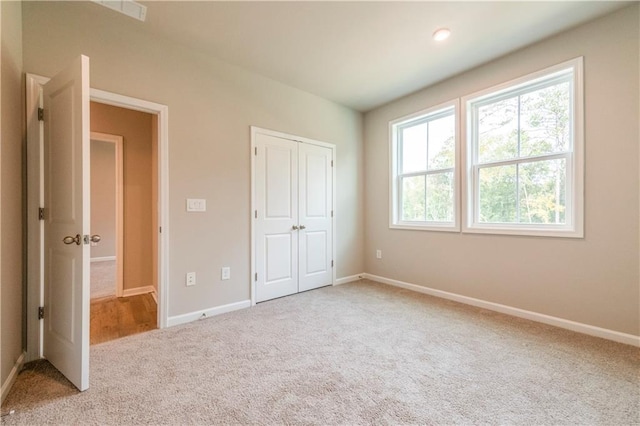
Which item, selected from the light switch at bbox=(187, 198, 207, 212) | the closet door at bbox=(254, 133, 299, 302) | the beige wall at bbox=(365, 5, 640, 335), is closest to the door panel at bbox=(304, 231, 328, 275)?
the closet door at bbox=(254, 133, 299, 302)

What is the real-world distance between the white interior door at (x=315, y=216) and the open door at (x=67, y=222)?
2.30 meters

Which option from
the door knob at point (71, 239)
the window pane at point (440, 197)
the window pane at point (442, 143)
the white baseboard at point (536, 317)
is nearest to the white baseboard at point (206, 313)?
the door knob at point (71, 239)

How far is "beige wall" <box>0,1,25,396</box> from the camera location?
5.21 feet

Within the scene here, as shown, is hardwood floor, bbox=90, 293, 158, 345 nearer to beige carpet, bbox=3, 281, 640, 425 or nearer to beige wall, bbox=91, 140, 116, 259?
beige carpet, bbox=3, 281, 640, 425

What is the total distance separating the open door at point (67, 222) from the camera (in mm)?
1614

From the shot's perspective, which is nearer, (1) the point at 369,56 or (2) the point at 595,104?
(2) the point at 595,104

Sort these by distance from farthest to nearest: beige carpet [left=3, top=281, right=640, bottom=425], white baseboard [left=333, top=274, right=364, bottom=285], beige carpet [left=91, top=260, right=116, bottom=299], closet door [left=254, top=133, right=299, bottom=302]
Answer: white baseboard [left=333, top=274, right=364, bottom=285] → beige carpet [left=91, top=260, right=116, bottom=299] → closet door [left=254, top=133, right=299, bottom=302] → beige carpet [left=3, top=281, right=640, bottom=425]

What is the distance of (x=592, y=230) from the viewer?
7.68 ft

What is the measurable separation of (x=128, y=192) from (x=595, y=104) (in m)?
5.13

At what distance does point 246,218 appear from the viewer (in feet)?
10.2

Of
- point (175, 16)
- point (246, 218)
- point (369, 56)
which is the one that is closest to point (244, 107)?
point (175, 16)

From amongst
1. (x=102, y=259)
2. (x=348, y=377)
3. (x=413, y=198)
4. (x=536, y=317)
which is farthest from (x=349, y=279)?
(x=102, y=259)

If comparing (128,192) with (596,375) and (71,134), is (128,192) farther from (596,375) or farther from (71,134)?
(596,375)

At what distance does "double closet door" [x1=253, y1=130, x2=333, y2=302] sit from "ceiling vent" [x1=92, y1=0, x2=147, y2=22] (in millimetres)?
1382
